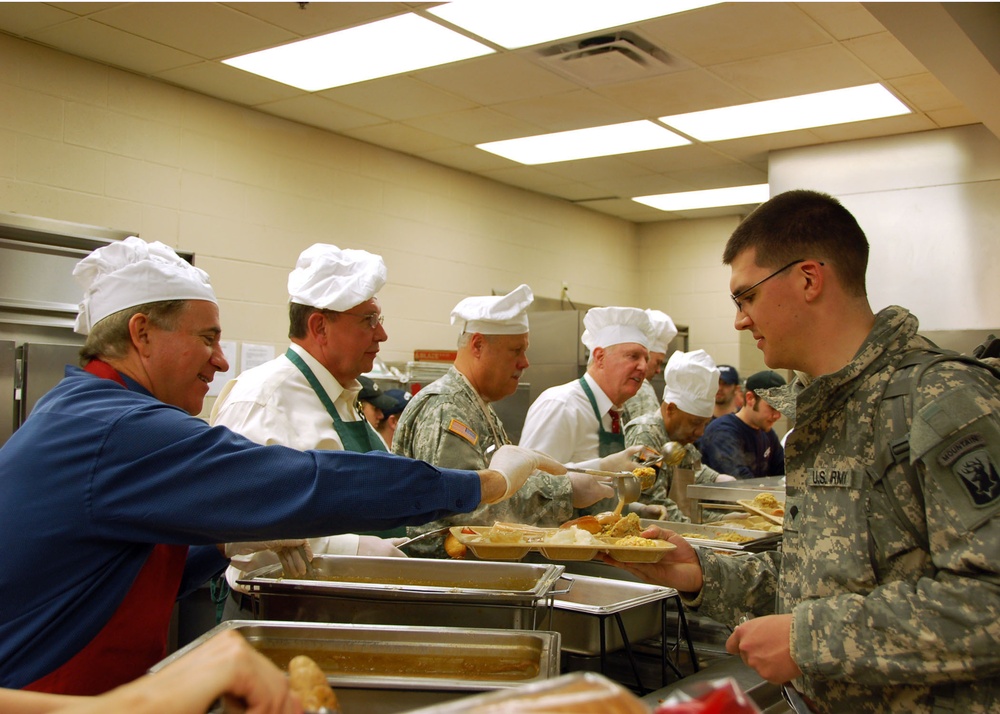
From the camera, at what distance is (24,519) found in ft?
4.82

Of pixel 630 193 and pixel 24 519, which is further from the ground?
pixel 630 193

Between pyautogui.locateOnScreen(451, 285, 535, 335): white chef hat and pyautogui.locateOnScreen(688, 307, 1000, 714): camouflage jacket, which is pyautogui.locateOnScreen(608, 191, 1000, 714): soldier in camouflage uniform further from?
pyautogui.locateOnScreen(451, 285, 535, 335): white chef hat

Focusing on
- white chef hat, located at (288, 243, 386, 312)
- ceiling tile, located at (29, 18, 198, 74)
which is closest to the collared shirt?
white chef hat, located at (288, 243, 386, 312)

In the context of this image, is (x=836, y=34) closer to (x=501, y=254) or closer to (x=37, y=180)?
(x=501, y=254)

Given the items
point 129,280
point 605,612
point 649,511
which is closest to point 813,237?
point 605,612

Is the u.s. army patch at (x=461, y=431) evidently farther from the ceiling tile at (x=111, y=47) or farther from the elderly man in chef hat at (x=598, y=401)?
the ceiling tile at (x=111, y=47)

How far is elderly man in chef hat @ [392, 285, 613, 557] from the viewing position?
2.73m

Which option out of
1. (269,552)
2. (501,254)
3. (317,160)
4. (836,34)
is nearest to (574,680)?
(269,552)

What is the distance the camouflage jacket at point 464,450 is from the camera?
2709 millimetres

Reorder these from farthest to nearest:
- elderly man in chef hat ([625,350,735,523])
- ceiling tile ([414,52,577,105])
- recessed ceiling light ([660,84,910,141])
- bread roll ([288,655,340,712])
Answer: recessed ceiling light ([660,84,910,141])
ceiling tile ([414,52,577,105])
elderly man in chef hat ([625,350,735,523])
bread roll ([288,655,340,712])

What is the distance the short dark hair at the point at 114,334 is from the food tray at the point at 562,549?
87 centimetres

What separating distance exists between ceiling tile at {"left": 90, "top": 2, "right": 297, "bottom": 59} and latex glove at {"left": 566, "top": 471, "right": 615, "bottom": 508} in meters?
2.69

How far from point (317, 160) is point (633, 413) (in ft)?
8.80

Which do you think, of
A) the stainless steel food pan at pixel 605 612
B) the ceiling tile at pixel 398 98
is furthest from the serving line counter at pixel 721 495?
the ceiling tile at pixel 398 98
